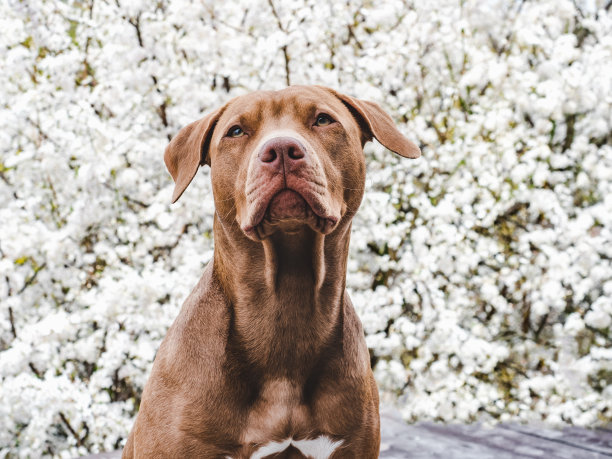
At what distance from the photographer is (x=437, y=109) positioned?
6699mm

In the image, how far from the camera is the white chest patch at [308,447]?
242 cm

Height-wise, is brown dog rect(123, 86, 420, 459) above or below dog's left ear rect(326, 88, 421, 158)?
below

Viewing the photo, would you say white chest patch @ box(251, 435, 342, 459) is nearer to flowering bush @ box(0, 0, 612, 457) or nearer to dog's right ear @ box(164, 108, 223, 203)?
dog's right ear @ box(164, 108, 223, 203)

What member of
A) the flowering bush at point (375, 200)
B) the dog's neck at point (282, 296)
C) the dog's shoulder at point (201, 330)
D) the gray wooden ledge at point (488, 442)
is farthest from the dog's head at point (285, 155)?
the flowering bush at point (375, 200)

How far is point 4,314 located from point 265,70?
335 centimetres

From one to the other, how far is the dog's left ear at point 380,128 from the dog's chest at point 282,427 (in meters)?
1.03

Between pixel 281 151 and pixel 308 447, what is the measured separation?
1121mm

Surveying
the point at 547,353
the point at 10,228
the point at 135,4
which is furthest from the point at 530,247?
the point at 10,228

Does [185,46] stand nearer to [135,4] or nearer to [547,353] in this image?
[135,4]

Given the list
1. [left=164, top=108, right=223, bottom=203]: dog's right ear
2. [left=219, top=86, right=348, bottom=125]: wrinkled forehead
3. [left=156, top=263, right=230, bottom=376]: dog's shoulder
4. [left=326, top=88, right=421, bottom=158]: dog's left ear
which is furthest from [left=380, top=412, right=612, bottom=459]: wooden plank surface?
[left=219, top=86, right=348, bottom=125]: wrinkled forehead

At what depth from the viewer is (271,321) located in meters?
2.55

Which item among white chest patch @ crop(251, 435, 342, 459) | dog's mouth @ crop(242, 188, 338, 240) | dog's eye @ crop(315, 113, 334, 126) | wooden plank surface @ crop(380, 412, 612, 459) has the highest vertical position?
dog's eye @ crop(315, 113, 334, 126)

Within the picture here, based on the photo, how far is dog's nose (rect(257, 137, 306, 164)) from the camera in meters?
2.23

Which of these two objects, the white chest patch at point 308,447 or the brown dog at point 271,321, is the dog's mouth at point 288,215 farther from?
the white chest patch at point 308,447
